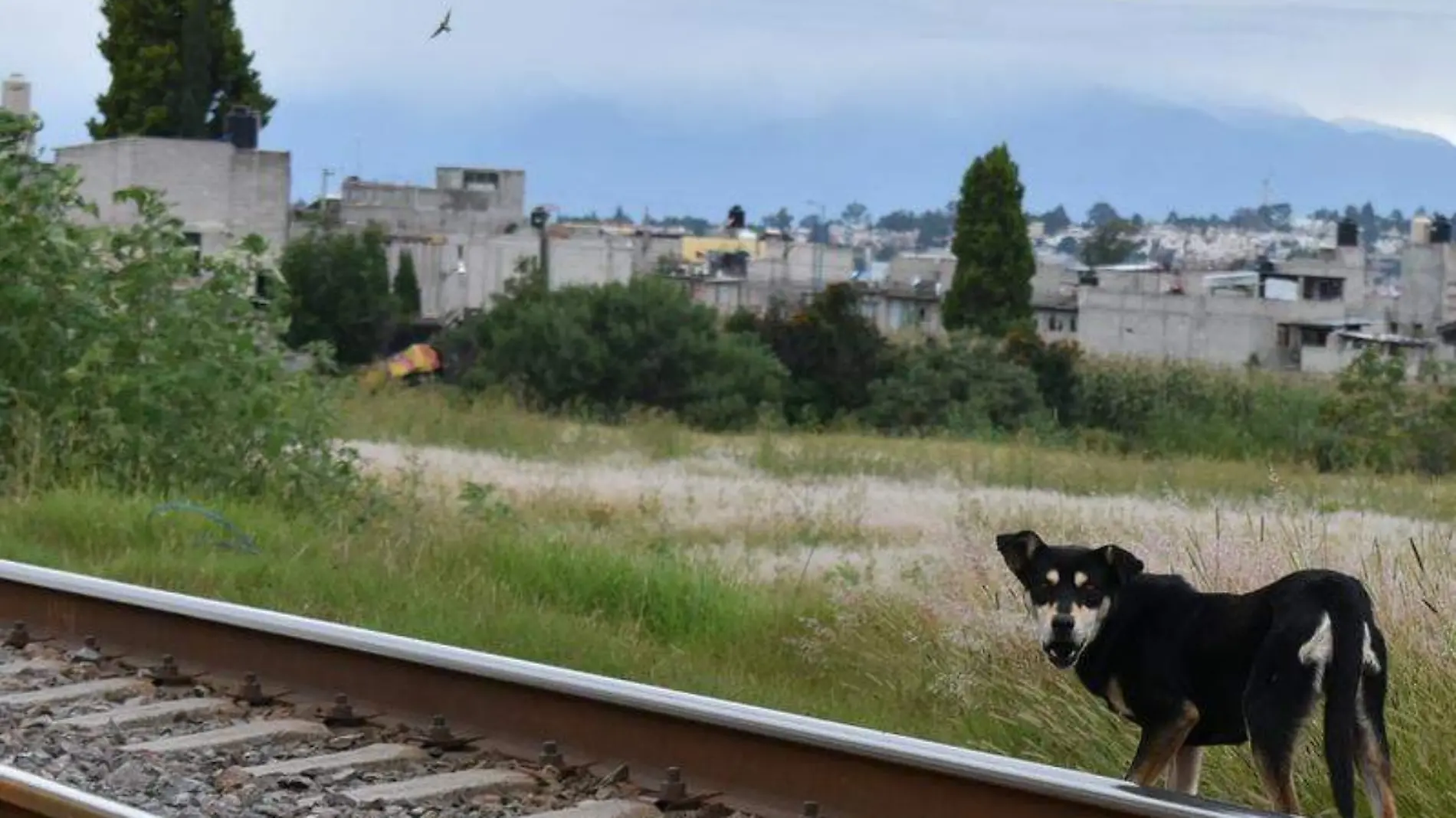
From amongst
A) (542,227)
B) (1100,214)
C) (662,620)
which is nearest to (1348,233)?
(542,227)

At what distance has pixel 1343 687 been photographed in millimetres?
5039

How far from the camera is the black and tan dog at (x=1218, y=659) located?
5.07 meters

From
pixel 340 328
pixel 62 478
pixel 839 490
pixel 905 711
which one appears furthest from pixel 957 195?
pixel 905 711

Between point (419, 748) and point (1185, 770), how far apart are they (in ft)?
7.33

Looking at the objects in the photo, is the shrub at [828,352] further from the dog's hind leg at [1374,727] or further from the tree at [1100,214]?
the tree at [1100,214]

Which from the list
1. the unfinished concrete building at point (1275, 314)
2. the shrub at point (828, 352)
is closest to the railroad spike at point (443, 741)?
the shrub at point (828, 352)

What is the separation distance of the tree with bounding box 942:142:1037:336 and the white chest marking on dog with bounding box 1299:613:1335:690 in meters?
60.9

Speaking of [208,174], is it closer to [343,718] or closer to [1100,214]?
[343,718]

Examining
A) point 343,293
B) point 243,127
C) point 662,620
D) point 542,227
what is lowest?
point 662,620

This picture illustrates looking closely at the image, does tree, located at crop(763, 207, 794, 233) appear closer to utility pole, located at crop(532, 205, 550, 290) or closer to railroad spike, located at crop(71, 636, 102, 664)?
utility pole, located at crop(532, 205, 550, 290)

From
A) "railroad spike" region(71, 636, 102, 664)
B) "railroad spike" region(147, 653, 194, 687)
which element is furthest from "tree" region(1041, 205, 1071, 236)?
"railroad spike" region(147, 653, 194, 687)

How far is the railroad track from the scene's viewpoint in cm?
541

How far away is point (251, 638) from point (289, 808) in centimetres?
182

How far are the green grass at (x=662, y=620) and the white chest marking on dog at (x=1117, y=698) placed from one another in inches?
37.3
